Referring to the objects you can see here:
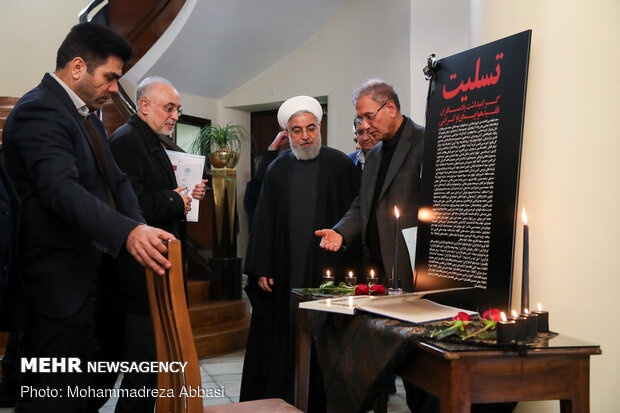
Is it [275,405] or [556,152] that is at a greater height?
[556,152]

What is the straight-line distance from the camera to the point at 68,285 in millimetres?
2035

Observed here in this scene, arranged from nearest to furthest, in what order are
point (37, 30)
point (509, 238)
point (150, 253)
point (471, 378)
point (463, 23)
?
point (471, 378)
point (150, 253)
point (509, 238)
point (463, 23)
point (37, 30)

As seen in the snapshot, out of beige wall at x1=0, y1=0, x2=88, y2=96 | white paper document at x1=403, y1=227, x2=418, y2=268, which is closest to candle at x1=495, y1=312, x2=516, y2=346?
white paper document at x1=403, y1=227, x2=418, y2=268

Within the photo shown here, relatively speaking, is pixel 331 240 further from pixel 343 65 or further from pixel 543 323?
pixel 343 65

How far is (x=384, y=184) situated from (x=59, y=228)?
56.5 inches

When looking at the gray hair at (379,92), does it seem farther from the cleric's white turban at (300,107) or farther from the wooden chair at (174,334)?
the wooden chair at (174,334)

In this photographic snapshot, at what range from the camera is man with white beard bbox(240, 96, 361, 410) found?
3.54 meters

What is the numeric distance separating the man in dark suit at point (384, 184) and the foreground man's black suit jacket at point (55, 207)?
3.45ft

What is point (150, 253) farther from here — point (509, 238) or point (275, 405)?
point (509, 238)

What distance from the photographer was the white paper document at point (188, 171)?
336cm

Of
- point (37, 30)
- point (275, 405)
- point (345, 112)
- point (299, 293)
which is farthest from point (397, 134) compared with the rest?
point (37, 30)

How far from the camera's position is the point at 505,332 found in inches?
55.8

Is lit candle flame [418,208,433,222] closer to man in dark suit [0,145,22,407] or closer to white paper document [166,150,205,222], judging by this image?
man in dark suit [0,145,22,407]

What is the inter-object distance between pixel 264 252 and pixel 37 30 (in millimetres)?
5088
